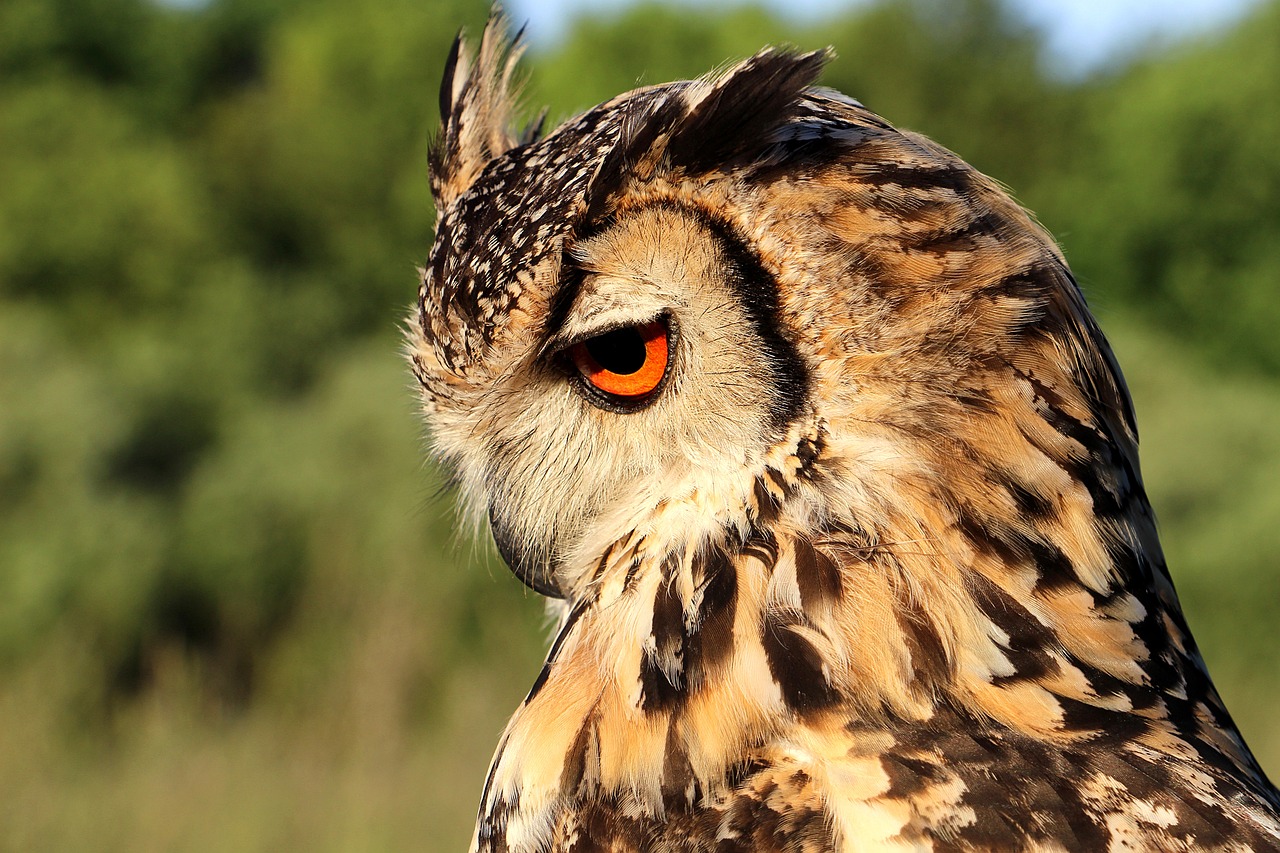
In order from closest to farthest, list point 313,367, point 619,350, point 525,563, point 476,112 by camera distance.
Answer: point 619,350
point 525,563
point 476,112
point 313,367

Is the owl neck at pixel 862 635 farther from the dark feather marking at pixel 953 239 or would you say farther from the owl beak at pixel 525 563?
the owl beak at pixel 525 563

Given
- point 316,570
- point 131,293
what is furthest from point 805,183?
point 131,293

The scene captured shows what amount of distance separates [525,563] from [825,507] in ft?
1.77

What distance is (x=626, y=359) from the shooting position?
1.27 m

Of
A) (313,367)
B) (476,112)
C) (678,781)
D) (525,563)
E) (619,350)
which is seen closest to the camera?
(678,781)

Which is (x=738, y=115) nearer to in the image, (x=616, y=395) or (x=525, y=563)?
(x=616, y=395)

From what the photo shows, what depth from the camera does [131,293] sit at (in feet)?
33.1

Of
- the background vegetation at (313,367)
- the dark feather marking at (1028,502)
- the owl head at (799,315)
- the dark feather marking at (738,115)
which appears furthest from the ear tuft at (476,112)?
the background vegetation at (313,367)

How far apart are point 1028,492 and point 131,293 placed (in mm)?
10228

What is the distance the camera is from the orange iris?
123 cm

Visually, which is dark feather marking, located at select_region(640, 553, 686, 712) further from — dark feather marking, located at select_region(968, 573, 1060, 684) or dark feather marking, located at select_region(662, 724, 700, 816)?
dark feather marking, located at select_region(968, 573, 1060, 684)

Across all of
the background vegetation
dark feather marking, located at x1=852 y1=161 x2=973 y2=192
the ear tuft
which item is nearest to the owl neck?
dark feather marking, located at x1=852 y1=161 x2=973 y2=192

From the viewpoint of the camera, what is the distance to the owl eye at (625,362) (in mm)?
1230

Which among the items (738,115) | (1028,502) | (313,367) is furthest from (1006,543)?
(313,367)
